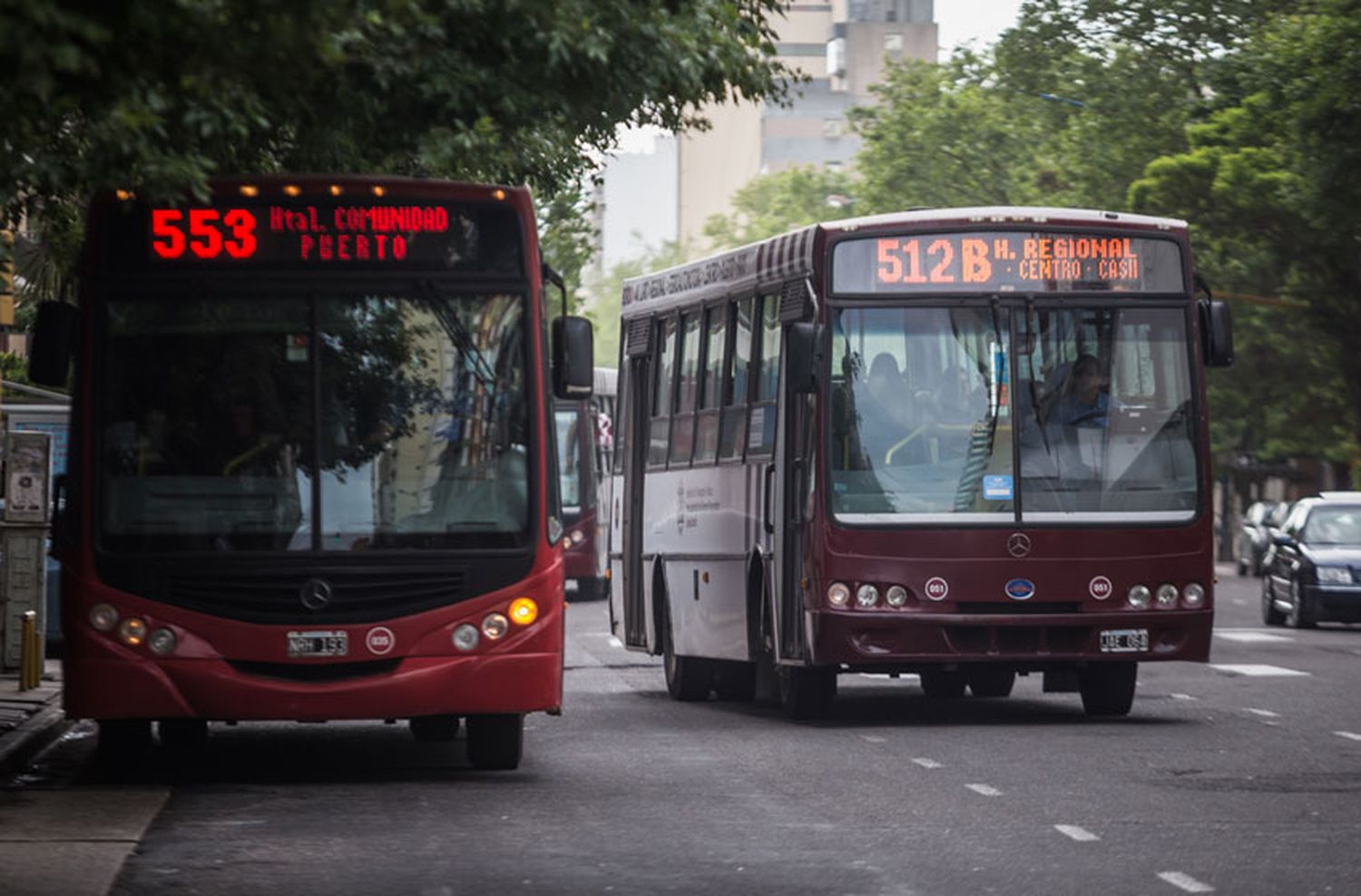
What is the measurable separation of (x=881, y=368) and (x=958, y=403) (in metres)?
0.52

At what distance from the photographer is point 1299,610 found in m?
35.5

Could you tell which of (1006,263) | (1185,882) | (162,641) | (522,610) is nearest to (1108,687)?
(1006,263)

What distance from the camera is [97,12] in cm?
793

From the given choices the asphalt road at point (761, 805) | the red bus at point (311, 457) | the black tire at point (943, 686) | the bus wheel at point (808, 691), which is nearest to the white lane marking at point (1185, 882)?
the asphalt road at point (761, 805)

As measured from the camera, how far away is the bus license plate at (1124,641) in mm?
18422

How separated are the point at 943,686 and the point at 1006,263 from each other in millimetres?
4596

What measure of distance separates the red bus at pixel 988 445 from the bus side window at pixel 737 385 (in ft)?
2.83

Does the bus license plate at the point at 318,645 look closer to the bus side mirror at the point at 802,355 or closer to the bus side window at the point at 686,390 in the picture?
the bus side mirror at the point at 802,355

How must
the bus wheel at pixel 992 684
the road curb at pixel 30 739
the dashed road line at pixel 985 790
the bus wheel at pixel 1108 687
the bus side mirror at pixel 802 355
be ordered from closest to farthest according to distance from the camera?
the dashed road line at pixel 985 790
the road curb at pixel 30 739
the bus side mirror at pixel 802 355
the bus wheel at pixel 1108 687
the bus wheel at pixel 992 684

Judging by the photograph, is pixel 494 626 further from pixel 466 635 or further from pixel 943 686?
pixel 943 686

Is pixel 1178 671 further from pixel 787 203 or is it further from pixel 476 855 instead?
pixel 787 203

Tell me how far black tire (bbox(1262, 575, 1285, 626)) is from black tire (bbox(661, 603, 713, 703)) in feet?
52.3

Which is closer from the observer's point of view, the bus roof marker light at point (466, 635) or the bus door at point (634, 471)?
the bus roof marker light at point (466, 635)

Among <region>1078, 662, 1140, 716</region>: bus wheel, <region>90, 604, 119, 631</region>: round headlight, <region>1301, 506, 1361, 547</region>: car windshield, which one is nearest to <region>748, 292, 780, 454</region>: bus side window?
<region>1078, 662, 1140, 716</region>: bus wheel
